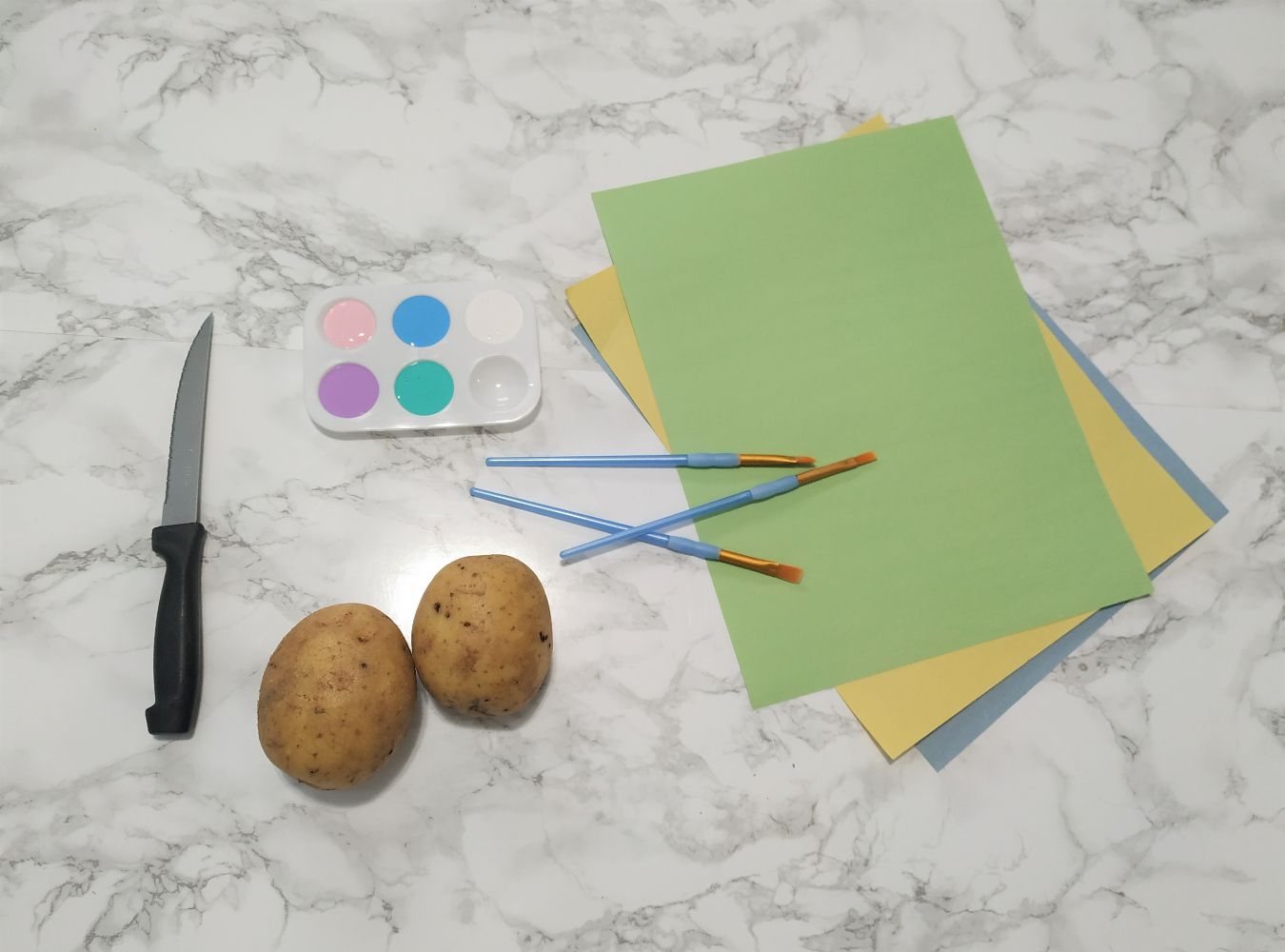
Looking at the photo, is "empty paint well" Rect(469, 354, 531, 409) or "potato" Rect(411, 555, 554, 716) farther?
"empty paint well" Rect(469, 354, 531, 409)

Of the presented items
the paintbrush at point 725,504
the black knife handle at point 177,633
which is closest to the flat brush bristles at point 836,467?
the paintbrush at point 725,504

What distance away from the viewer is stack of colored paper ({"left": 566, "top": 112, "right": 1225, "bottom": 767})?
0.66 meters

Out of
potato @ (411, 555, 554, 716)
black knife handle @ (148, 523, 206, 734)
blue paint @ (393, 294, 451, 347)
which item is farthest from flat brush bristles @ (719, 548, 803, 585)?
black knife handle @ (148, 523, 206, 734)

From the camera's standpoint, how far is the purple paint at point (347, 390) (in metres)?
0.67

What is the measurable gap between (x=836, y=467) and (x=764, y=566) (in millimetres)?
96

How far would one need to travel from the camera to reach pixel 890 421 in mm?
697

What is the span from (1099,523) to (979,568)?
11cm

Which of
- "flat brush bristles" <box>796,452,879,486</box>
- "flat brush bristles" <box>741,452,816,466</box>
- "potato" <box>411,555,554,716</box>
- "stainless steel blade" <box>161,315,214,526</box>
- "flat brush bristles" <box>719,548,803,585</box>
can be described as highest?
"flat brush bristles" <box>796,452,879,486</box>

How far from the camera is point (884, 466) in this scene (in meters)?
0.69

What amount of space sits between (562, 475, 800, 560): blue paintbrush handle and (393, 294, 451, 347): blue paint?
0.65 ft

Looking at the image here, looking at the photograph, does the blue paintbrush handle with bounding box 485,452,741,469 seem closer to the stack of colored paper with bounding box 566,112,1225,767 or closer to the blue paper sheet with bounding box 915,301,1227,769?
the stack of colored paper with bounding box 566,112,1225,767

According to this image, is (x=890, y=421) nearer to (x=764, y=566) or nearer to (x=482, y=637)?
(x=764, y=566)

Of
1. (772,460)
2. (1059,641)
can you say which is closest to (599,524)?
(772,460)

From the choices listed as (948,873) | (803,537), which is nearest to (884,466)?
(803,537)
